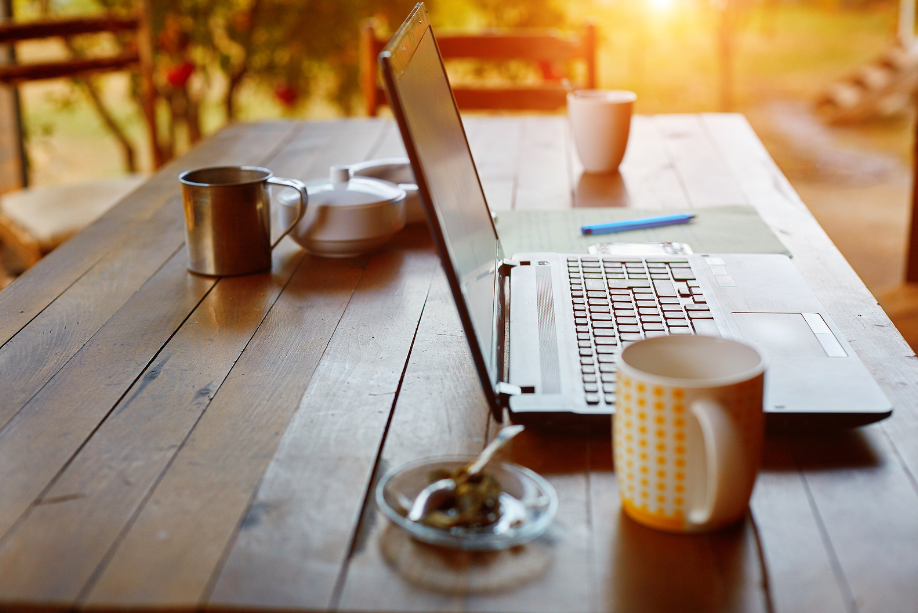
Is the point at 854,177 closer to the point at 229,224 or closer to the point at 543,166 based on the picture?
the point at 543,166

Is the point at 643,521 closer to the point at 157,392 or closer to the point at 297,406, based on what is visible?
the point at 297,406

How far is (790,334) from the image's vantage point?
0.73m

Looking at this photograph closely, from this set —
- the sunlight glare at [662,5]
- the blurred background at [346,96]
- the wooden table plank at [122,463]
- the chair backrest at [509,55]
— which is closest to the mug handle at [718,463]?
the wooden table plank at [122,463]

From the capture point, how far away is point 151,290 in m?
0.93

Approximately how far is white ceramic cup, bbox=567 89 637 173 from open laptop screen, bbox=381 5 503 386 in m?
0.55

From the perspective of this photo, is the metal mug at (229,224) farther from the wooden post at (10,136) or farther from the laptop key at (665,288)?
the wooden post at (10,136)

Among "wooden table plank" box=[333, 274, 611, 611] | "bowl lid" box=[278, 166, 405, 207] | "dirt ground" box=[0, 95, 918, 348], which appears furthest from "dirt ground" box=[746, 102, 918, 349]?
"wooden table plank" box=[333, 274, 611, 611]

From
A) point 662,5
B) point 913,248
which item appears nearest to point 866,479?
point 913,248

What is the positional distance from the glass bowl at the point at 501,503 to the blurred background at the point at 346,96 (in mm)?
1237

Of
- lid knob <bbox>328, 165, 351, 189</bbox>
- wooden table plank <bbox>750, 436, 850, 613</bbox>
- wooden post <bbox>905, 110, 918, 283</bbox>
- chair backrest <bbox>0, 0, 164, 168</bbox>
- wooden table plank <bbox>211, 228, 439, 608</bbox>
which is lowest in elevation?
wooden post <bbox>905, 110, 918, 283</bbox>

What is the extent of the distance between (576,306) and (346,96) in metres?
2.90

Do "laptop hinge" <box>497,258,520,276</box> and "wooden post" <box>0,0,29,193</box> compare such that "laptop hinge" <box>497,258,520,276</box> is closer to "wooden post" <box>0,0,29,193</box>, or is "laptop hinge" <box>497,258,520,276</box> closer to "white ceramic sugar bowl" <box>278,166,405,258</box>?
"white ceramic sugar bowl" <box>278,166,405,258</box>

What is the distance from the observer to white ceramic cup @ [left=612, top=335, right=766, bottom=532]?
17.9 inches

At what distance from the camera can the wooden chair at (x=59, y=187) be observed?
6.32 feet
